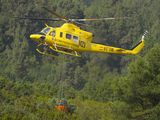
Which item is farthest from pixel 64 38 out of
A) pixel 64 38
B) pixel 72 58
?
pixel 72 58

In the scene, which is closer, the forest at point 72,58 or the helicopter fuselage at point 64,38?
the helicopter fuselage at point 64,38

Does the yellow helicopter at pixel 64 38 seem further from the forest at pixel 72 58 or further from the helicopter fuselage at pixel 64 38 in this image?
the forest at pixel 72 58

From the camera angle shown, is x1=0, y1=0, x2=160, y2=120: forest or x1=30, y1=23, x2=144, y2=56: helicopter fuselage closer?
x1=30, y1=23, x2=144, y2=56: helicopter fuselage

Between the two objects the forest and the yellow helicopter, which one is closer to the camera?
the yellow helicopter

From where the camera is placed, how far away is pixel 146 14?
204ft

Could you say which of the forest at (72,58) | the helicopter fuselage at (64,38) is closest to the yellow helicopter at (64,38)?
the helicopter fuselage at (64,38)

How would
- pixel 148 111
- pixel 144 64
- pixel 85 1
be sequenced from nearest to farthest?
pixel 148 111 → pixel 144 64 → pixel 85 1

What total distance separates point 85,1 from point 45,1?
2559 cm

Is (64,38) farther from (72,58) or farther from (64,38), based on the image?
(72,58)

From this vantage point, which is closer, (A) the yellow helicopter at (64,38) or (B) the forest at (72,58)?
(A) the yellow helicopter at (64,38)


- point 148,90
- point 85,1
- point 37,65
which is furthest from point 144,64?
point 85,1

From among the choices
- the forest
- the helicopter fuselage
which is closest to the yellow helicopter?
the helicopter fuselage

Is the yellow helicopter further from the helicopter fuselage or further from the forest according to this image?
the forest

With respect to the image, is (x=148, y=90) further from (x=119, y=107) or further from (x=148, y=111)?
(x=119, y=107)
